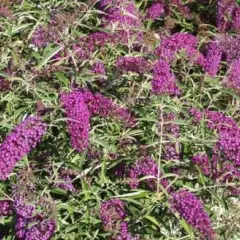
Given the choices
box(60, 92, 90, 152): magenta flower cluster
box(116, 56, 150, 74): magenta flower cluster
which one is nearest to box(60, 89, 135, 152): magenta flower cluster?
box(60, 92, 90, 152): magenta flower cluster

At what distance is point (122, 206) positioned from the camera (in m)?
2.65

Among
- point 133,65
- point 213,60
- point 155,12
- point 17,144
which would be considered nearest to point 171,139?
point 133,65

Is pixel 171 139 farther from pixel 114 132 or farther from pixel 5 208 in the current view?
pixel 5 208

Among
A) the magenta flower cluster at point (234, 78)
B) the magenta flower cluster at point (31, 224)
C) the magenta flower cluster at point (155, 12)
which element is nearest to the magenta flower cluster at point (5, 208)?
the magenta flower cluster at point (31, 224)

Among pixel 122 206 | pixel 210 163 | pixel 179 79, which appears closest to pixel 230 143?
pixel 210 163

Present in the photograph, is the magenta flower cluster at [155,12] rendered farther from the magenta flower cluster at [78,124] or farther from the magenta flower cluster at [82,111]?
the magenta flower cluster at [78,124]

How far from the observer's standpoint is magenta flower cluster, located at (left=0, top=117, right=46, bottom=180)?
8.43ft

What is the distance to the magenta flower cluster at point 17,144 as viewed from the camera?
8.43 feet

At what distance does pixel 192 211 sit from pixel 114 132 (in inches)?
33.6

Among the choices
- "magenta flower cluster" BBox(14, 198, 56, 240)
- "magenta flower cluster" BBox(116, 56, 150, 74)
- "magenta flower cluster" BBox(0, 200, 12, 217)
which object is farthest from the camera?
"magenta flower cluster" BBox(116, 56, 150, 74)

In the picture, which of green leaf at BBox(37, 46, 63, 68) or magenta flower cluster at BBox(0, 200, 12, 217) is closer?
magenta flower cluster at BBox(0, 200, 12, 217)

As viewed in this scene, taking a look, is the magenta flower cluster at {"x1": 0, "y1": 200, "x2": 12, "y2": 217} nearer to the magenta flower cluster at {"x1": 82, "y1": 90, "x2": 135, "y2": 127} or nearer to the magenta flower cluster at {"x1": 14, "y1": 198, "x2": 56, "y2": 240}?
the magenta flower cluster at {"x1": 14, "y1": 198, "x2": 56, "y2": 240}

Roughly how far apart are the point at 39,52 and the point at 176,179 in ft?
4.32

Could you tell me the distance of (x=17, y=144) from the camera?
2607 mm
